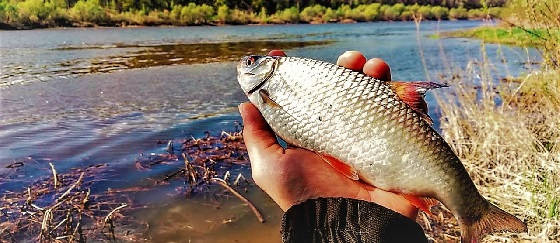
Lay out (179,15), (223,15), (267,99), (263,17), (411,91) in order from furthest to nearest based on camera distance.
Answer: (263,17) < (223,15) < (179,15) < (267,99) < (411,91)

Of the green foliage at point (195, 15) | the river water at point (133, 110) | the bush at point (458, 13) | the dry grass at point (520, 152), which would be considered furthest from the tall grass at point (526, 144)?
the bush at point (458, 13)

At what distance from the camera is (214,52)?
25547mm

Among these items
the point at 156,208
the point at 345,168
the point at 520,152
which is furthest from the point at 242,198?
the point at 345,168

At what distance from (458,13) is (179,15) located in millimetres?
47448

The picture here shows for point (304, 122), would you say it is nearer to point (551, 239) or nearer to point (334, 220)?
A: point (334, 220)

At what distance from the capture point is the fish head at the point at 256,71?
9.27 feet

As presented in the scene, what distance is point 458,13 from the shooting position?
268 ft

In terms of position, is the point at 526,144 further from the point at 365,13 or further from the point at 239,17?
the point at 365,13

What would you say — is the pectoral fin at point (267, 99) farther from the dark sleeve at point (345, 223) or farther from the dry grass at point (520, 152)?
the dry grass at point (520, 152)

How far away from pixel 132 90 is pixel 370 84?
1350 cm

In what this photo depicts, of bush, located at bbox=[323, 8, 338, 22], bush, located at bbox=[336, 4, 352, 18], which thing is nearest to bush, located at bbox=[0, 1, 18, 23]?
bush, located at bbox=[323, 8, 338, 22]

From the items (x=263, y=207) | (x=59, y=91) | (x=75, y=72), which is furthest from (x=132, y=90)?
(x=263, y=207)

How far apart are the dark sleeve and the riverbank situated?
29.2 m

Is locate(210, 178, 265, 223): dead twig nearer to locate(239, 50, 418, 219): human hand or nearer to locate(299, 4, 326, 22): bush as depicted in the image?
locate(239, 50, 418, 219): human hand
